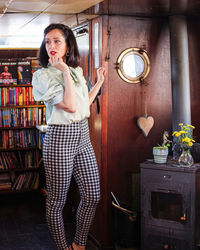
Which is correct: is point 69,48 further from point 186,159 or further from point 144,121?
point 186,159

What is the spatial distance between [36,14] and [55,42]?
112 centimetres

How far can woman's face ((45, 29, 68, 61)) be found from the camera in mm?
2426

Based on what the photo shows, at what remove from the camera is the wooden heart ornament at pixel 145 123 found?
3.16m

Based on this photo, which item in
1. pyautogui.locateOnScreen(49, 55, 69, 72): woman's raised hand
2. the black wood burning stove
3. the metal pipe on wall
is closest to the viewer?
pyautogui.locateOnScreen(49, 55, 69, 72): woman's raised hand

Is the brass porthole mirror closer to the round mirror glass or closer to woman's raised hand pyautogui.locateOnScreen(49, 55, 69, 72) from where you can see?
the round mirror glass

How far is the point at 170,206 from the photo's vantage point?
2.78 meters

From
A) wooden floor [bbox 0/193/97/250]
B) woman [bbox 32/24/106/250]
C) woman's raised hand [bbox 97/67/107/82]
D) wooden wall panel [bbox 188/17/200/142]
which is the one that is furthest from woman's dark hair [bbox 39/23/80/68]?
wooden floor [bbox 0/193/97/250]

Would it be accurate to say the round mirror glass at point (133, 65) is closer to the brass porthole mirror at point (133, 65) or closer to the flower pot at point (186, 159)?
the brass porthole mirror at point (133, 65)

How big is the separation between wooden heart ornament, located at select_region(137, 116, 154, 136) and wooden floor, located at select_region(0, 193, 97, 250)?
113 cm

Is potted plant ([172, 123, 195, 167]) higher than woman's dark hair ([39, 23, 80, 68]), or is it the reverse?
woman's dark hair ([39, 23, 80, 68])

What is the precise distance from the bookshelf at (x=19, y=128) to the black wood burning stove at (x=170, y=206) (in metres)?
2.68

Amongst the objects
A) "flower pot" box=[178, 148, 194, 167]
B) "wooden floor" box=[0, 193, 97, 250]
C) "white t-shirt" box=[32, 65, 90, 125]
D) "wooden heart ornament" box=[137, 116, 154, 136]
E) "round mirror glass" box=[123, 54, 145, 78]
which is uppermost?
"round mirror glass" box=[123, 54, 145, 78]

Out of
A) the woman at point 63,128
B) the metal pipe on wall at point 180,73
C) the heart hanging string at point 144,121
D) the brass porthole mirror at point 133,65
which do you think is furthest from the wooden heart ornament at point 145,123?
the woman at point 63,128

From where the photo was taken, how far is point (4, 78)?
512 cm
